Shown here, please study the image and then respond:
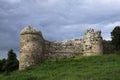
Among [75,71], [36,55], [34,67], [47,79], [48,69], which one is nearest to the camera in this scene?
[47,79]

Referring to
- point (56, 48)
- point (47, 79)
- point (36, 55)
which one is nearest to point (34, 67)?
point (36, 55)

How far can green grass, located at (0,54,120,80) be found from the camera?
34350mm

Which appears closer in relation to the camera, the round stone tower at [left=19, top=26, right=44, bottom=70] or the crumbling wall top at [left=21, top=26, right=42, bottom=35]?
the round stone tower at [left=19, top=26, right=44, bottom=70]

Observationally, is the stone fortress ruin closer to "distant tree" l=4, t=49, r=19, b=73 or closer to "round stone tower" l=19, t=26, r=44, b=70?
"round stone tower" l=19, t=26, r=44, b=70

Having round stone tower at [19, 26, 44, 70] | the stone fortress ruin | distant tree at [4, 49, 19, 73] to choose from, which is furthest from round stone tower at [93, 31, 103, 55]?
distant tree at [4, 49, 19, 73]

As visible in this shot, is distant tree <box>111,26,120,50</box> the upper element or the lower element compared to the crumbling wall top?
lower

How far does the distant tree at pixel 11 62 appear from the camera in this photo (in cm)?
5128

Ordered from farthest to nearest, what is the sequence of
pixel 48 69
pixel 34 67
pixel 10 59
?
pixel 10 59 < pixel 34 67 < pixel 48 69

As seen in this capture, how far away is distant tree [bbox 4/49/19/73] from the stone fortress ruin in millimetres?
3166

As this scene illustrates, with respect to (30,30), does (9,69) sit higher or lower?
lower

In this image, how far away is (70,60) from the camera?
1853 inches

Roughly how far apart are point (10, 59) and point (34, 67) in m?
8.20

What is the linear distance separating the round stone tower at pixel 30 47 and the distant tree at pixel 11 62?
3.13 metres

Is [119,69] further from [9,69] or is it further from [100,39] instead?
[9,69]
